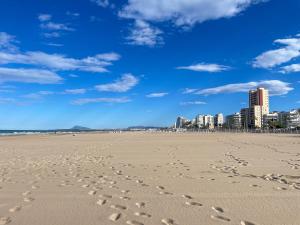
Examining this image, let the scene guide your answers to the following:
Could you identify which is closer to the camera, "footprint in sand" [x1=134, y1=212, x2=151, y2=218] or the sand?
the sand

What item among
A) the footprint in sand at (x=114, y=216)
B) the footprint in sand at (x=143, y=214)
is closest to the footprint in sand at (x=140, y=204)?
the footprint in sand at (x=143, y=214)

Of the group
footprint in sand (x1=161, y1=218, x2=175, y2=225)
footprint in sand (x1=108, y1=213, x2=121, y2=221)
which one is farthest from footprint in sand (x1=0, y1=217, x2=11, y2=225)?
footprint in sand (x1=161, y1=218, x2=175, y2=225)

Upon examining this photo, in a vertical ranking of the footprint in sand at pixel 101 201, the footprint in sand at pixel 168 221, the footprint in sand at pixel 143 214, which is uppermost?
the footprint in sand at pixel 101 201

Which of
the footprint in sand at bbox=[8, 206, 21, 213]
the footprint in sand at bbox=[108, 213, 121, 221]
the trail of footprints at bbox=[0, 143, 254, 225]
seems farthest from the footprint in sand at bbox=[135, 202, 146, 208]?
the footprint in sand at bbox=[8, 206, 21, 213]

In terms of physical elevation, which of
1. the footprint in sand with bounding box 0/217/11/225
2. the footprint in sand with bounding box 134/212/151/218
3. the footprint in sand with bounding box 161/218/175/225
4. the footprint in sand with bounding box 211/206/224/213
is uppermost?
the footprint in sand with bounding box 211/206/224/213

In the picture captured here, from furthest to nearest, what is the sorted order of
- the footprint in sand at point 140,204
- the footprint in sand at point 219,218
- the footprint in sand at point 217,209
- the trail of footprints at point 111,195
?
the footprint in sand at point 140,204
the footprint in sand at point 217,209
the trail of footprints at point 111,195
the footprint in sand at point 219,218

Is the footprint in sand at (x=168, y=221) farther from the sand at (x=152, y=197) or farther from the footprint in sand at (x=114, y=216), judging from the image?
the footprint in sand at (x=114, y=216)

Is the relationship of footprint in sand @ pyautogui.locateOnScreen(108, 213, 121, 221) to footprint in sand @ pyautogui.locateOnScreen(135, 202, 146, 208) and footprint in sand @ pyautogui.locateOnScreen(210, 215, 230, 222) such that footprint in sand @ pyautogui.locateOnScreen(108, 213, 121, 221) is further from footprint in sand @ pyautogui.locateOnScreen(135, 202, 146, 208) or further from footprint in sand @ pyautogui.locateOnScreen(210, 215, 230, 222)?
footprint in sand @ pyautogui.locateOnScreen(210, 215, 230, 222)

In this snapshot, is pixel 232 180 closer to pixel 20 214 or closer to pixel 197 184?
pixel 197 184

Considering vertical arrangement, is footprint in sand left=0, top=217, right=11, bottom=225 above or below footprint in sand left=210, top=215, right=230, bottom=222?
below

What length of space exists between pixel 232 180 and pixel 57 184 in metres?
4.06

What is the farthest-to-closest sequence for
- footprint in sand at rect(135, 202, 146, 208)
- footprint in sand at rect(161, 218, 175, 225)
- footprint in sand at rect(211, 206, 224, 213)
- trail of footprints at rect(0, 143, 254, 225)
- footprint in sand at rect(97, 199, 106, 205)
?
footprint in sand at rect(97, 199, 106, 205) < footprint in sand at rect(135, 202, 146, 208) < footprint in sand at rect(211, 206, 224, 213) < trail of footprints at rect(0, 143, 254, 225) < footprint in sand at rect(161, 218, 175, 225)

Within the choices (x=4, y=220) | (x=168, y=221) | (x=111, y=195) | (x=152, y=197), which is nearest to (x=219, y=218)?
(x=168, y=221)

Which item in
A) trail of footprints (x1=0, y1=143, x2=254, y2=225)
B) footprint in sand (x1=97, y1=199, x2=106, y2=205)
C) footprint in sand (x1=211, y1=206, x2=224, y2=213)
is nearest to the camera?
trail of footprints (x1=0, y1=143, x2=254, y2=225)
